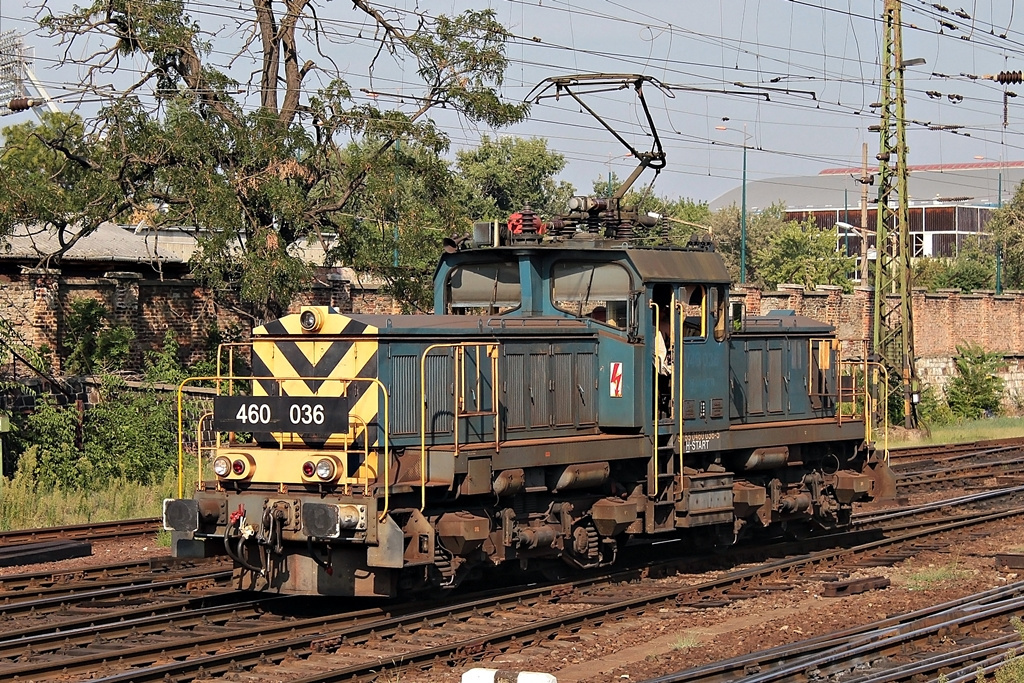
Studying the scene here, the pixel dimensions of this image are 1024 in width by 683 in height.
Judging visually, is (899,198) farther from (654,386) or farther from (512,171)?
(512,171)

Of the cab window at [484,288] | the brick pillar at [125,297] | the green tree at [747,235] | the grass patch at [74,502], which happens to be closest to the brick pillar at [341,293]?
the brick pillar at [125,297]

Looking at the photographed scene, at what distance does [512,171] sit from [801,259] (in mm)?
15362

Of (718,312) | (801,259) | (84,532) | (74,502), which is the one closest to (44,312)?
(74,502)

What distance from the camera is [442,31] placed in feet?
73.0

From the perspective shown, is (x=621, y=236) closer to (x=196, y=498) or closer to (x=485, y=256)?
(x=485, y=256)

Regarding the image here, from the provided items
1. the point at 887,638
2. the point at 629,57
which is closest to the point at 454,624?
the point at 887,638

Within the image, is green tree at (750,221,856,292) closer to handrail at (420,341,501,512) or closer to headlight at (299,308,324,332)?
handrail at (420,341,501,512)

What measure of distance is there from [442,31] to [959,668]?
15874 millimetres

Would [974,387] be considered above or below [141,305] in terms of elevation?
below

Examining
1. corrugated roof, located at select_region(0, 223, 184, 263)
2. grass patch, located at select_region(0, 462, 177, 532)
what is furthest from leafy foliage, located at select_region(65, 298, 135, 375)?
grass patch, located at select_region(0, 462, 177, 532)

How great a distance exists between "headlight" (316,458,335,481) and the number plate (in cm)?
26

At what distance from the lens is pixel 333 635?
33.4 ft

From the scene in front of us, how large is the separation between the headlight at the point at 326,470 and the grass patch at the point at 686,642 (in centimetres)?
320

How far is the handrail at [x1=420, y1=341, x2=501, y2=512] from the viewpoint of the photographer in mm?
10727
